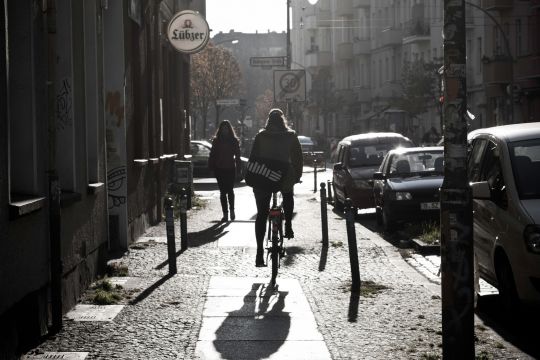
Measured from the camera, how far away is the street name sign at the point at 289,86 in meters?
30.8

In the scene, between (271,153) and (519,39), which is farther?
(519,39)

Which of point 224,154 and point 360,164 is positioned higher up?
point 224,154

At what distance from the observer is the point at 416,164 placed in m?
20.3

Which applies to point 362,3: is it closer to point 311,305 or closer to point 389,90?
point 389,90

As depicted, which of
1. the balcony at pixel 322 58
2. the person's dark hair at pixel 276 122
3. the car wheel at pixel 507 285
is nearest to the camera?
the car wheel at pixel 507 285

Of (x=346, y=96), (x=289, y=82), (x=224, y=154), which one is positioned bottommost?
(x=224, y=154)

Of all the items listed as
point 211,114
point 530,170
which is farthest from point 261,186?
point 211,114

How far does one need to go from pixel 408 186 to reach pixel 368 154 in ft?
18.4

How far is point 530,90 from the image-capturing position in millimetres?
49594

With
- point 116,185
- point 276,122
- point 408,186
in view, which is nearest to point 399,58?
point 408,186

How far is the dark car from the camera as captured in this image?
18781 mm

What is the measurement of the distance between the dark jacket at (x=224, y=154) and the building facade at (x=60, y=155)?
3464 mm

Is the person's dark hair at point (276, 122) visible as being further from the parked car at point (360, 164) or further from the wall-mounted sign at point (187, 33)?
the wall-mounted sign at point (187, 33)

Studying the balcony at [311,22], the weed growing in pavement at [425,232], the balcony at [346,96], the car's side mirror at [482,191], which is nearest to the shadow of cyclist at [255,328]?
the car's side mirror at [482,191]
